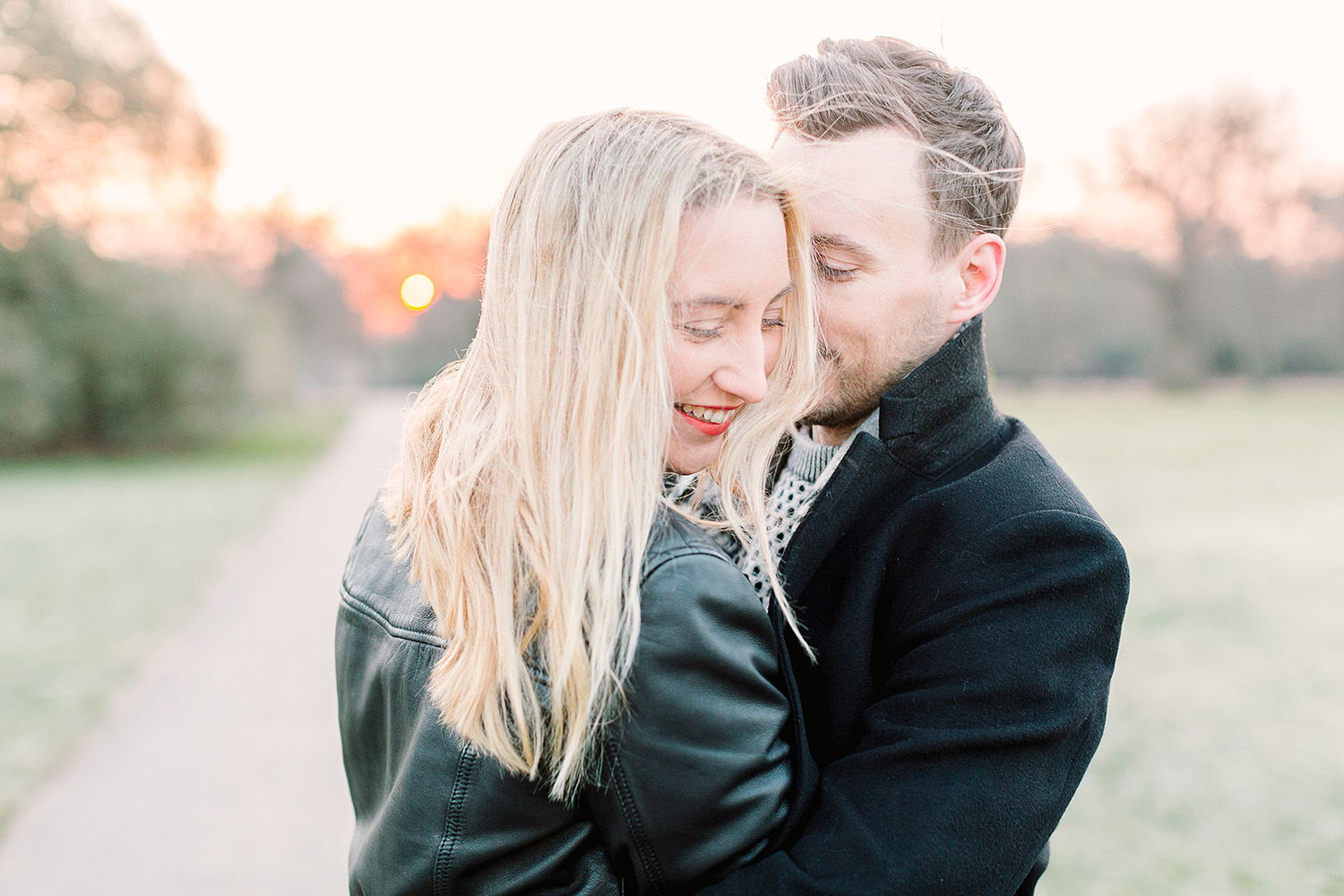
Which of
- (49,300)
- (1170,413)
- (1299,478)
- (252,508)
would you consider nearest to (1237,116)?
(1170,413)

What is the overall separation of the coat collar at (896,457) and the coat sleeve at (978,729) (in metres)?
0.22

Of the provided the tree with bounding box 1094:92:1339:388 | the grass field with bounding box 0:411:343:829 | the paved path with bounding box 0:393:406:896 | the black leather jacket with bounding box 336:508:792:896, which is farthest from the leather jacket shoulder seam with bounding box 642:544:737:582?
the tree with bounding box 1094:92:1339:388

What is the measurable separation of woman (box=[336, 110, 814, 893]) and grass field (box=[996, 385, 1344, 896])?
3.48 meters

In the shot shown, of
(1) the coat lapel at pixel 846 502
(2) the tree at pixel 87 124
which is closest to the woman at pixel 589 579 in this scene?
(1) the coat lapel at pixel 846 502

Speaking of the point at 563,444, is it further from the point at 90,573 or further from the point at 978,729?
the point at 90,573

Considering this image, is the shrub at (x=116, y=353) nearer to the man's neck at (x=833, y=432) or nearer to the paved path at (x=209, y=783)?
the paved path at (x=209, y=783)

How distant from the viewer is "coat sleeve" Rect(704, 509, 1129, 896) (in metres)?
1.42

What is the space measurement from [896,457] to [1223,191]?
40.4 meters

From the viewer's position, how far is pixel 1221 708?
6320mm

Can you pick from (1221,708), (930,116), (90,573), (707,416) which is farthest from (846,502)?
(90,573)

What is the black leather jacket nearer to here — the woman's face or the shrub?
the woman's face

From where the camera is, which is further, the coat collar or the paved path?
the paved path

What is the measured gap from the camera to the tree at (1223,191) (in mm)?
33875

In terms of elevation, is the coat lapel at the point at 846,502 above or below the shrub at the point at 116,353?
above
